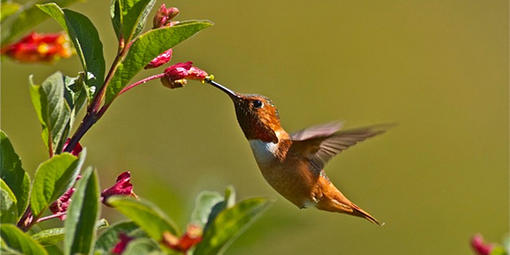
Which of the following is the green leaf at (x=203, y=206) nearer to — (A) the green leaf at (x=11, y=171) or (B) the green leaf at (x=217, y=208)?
(B) the green leaf at (x=217, y=208)

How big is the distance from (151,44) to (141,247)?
1.36 feet

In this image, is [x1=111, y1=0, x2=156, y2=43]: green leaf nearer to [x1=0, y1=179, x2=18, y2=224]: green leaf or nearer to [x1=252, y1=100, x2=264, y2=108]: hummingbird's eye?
[x1=0, y1=179, x2=18, y2=224]: green leaf

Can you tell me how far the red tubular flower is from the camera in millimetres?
1339

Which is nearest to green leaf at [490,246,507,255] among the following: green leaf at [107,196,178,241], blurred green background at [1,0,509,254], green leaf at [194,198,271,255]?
green leaf at [194,198,271,255]

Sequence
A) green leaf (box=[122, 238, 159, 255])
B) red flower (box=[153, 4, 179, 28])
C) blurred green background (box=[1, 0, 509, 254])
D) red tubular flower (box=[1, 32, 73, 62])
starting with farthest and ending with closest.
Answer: blurred green background (box=[1, 0, 509, 254]) < red flower (box=[153, 4, 179, 28]) < red tubular flower (box=[1, 32, 73, 62]) < green leaf (box=[122, 238, 159, 255])

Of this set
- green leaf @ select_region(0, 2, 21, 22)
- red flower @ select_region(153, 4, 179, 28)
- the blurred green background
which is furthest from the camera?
the blurred green background

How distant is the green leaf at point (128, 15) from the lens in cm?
141

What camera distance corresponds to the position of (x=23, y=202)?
1383 mm

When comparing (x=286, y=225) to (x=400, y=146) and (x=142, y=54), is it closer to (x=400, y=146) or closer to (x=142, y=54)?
(x=142, y=54)

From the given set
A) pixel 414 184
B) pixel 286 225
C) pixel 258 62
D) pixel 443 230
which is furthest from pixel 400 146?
pixel 286 225

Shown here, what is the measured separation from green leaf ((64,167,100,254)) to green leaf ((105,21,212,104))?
0.28 meters

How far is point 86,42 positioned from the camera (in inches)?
57.2

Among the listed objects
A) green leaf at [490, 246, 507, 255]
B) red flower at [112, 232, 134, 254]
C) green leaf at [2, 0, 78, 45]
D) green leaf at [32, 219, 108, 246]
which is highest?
green leaf at [2, 0, 78, 45]

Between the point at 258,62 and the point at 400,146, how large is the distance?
157cm
